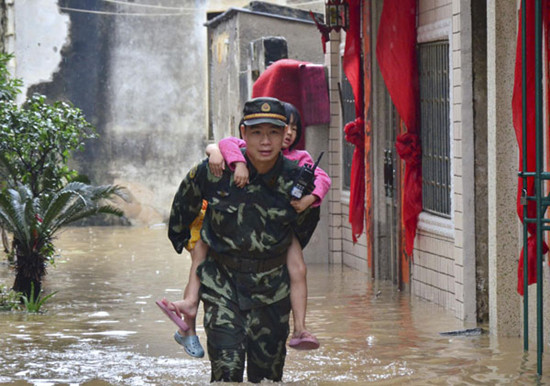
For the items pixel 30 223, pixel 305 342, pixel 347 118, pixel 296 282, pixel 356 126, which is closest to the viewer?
pixel 305 342

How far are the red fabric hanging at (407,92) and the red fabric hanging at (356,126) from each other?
5.06 feet

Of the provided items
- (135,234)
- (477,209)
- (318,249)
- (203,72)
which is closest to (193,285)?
(477,209)

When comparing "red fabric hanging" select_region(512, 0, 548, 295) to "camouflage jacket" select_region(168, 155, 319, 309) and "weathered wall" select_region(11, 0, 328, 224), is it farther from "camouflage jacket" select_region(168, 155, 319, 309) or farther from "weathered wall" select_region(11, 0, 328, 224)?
"weathered wall" select_region(11, 0, 328, 224)

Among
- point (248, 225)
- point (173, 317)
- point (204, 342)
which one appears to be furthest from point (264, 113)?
point (204, 342)

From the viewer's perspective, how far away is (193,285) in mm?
6520

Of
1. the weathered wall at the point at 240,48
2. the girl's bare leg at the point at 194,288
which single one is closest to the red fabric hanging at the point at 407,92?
the girl's bare leg at the point at 194,288

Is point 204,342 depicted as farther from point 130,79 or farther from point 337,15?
point 130,79

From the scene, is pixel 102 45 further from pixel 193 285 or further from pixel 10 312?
pixel 193 285

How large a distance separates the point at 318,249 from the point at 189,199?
352 inches

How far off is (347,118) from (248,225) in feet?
28.6

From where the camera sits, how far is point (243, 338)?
6316 mm

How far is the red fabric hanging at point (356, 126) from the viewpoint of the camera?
44.3ft

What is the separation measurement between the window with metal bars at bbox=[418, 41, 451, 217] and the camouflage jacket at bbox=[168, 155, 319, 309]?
191 inches

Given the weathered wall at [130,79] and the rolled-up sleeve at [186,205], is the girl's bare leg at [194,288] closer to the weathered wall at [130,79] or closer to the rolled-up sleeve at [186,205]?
the rolled-up sleeve at [186,205]
